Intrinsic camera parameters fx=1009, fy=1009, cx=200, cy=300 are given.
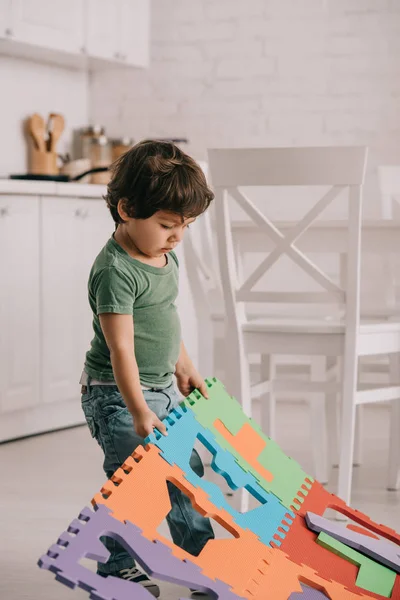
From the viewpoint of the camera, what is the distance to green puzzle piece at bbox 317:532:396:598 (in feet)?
5.72

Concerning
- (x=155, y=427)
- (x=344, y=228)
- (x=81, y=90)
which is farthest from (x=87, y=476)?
Result: (x=81, y=90)

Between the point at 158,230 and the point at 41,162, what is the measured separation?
2592 millimetres

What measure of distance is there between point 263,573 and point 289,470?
1.60ft

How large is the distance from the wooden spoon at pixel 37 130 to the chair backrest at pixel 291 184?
1.88 meters

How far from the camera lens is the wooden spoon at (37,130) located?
4289 mm

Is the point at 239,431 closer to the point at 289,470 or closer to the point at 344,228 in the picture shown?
the point at 289,470

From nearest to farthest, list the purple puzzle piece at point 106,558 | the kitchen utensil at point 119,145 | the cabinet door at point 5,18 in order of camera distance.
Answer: the purple puzzle piece at point 106,558 < the cabinet door at point 5,18 < the kitchen utensil at point 119,145

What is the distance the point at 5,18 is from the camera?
3.79 m

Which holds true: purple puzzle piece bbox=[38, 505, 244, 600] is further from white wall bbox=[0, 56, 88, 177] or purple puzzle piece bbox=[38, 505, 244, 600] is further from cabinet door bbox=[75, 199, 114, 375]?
white wall bbox=[0, 56, 88, 177]

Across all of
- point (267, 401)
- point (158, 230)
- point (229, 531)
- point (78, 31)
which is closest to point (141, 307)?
point (158, 230)

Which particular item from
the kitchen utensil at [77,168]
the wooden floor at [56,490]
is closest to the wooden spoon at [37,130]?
the kitchen utensil at [77,168]

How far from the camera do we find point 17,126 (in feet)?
14.0

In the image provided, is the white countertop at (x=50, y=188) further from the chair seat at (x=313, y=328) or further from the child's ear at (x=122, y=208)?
the child's ear at (x=122, y=208)

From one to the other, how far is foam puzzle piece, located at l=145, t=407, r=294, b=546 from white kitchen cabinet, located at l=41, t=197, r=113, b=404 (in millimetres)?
1814
